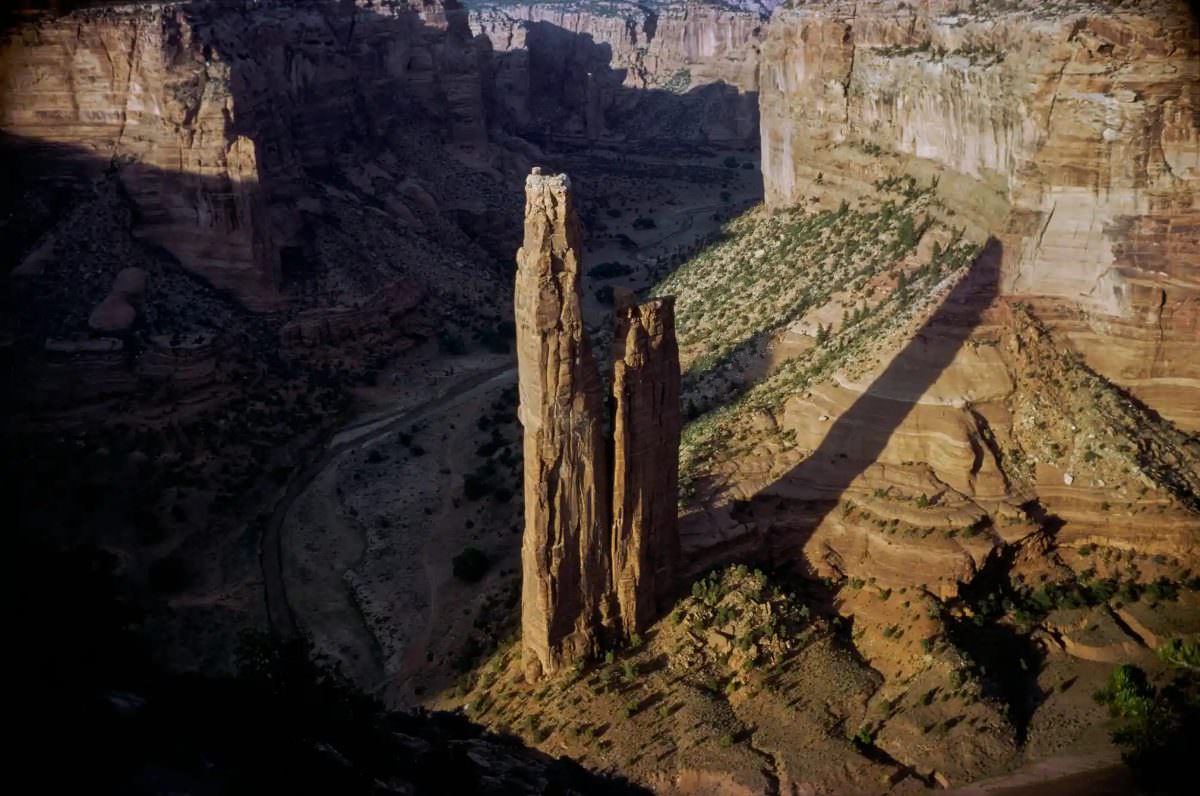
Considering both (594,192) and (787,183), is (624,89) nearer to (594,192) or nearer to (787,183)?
(594,192)

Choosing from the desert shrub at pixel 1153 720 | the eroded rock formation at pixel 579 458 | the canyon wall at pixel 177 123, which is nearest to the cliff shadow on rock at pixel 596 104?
the canyon wall at pixel 177 123

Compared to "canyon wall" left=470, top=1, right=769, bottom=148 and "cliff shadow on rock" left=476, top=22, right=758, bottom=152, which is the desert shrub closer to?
"canyon wall" left=470, top=1, right=769, bottom=148

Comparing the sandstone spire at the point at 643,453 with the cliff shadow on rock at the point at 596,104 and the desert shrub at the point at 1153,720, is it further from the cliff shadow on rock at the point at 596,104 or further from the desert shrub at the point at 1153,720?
the cliff shadow on rock at the point at 596,104

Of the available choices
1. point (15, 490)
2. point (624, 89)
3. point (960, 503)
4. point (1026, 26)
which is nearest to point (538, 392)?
point (960, 503)

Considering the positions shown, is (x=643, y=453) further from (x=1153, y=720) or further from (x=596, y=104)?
(x=596, y=104)

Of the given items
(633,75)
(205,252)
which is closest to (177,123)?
(205,252)

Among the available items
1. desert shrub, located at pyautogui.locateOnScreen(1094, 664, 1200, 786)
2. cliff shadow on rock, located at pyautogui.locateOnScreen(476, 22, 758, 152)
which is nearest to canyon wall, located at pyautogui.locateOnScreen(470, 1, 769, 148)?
cliff shadow on rock, located at pyautogui.locateOnScreen(476, 22, 758, 152)

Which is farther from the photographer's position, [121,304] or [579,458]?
[121,304]
